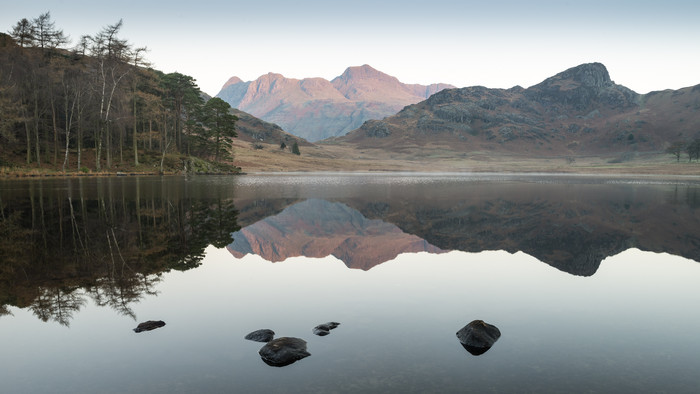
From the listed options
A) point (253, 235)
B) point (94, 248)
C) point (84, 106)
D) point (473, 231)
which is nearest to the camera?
point (94, 248)

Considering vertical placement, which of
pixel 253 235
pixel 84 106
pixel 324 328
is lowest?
pixel 253 235

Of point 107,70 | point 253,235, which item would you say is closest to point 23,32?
point 107,70

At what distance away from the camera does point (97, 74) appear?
71.1 meters

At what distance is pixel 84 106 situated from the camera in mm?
68250

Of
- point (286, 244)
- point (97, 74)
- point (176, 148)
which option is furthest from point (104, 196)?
point (176, 148)

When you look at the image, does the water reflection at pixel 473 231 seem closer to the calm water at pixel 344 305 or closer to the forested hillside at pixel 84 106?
the calm water at pixel 344 305

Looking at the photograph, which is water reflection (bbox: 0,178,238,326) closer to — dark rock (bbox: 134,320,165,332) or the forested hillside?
dark rock (bbox: 134,320,165,332)

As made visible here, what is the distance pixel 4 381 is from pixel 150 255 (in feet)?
30.1

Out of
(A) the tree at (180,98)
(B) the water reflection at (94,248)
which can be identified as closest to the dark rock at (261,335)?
(B) the water reflection at (94,248)

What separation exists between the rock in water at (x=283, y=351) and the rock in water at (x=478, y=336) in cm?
320

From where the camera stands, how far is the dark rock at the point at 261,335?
845cm

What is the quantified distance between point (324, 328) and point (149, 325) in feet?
12.6

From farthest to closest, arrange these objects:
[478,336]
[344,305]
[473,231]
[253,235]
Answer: [473,231] < [253,235] < [344,305] < [478,336]

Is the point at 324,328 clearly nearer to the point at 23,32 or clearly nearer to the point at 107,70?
the point at 107,70
